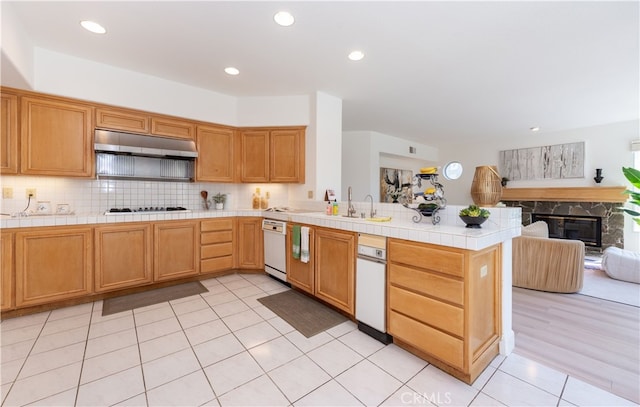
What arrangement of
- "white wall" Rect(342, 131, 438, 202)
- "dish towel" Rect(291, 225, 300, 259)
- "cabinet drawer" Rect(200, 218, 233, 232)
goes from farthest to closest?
"white wall" Rect(342, 131, 438, 202), "cabinet drawer" Rect(200, 218, 233, 232), "dish towel" Rect(291, 225, 300, 259)

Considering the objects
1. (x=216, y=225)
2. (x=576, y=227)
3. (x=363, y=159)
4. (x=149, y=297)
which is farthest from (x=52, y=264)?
(x=576, y=227)

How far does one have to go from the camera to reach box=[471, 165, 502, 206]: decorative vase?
219cm

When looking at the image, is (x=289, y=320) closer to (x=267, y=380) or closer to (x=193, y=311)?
(x=267, y=380)

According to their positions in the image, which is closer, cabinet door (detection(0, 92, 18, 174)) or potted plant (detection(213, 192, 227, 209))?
cabinet door (detection(0, 92, 18, 174))

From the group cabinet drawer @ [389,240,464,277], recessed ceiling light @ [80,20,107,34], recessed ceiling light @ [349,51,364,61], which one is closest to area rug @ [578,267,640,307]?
cabinet drawer @ [389,240,464,277]

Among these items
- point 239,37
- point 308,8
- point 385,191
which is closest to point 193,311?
point 239,37

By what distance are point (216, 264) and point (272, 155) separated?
1.78m

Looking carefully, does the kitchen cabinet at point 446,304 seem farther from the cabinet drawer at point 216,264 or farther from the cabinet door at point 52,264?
the cabinet door at point 52,264

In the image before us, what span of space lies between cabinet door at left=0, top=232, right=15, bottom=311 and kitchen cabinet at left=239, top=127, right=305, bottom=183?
2.47m

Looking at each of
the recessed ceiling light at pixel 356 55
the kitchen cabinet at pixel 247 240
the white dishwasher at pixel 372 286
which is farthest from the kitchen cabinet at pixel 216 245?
the recessed ceiling light at pixel 356 55

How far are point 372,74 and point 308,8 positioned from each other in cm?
136

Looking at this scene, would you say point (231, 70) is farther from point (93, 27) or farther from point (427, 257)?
point (427, 257)

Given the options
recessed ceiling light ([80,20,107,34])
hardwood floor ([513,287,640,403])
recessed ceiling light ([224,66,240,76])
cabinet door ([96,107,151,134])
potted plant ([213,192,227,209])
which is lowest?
hardwood floor ([513,287,640,403])

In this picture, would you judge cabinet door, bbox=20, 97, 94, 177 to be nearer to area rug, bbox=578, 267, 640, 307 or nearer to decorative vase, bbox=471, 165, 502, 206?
decorative vase, bbox=471, 165, 502, 206
